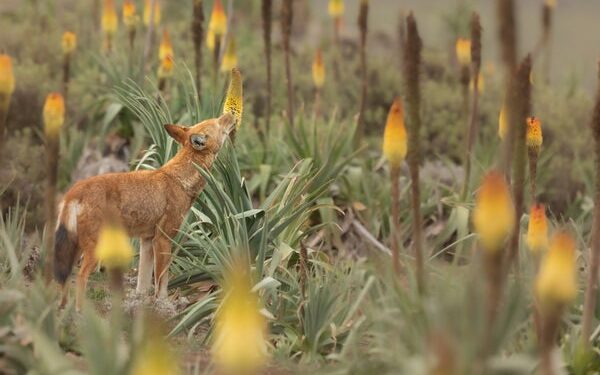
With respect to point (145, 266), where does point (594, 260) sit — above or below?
above

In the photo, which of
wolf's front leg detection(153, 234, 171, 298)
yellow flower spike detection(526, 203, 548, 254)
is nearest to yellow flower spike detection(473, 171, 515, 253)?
yellow flower spike detection(526, 203, 548, 254)

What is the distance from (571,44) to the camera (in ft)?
146

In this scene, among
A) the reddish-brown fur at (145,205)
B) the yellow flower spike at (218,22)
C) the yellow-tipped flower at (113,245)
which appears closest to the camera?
the yellow-tipped flower at (113,245)

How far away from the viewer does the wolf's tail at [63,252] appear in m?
5.96

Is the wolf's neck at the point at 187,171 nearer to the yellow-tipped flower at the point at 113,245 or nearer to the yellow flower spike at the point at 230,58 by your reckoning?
the yellow-tipped flower at the point at 113,245

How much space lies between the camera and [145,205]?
662 cm

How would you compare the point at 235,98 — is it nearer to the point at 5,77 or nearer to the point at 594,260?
the point at 5,77

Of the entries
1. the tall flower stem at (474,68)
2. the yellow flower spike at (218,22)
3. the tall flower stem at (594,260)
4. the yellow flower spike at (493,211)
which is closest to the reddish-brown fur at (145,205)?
the tall flower stem at (594,260)

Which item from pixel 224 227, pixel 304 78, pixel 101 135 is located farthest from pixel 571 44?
pixel 224 227

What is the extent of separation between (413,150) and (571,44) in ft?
133

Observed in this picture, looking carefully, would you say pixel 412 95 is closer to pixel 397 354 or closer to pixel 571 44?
pixel 397 354

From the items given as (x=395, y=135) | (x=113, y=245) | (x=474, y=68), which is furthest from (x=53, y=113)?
(x=474, y=68)

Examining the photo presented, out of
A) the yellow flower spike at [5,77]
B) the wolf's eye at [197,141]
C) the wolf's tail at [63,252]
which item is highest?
the yellow flower spike at [5,77]

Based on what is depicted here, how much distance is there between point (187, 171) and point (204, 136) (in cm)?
23
